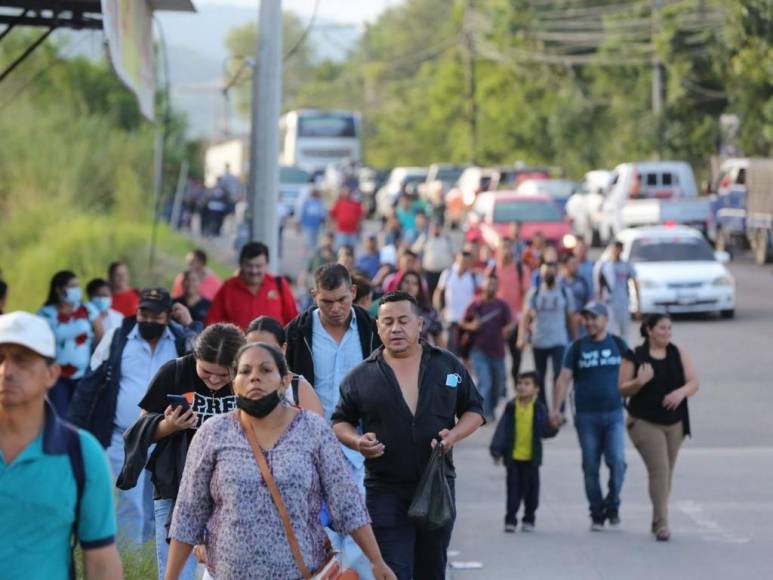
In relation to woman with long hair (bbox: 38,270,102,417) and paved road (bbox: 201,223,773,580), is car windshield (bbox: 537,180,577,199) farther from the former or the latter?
woman with long hair (bbox: 38,270,102,417)

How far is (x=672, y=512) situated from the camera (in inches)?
536

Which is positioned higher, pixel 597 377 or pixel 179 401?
pixel 179 401

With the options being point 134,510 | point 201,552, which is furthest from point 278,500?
point 134,510

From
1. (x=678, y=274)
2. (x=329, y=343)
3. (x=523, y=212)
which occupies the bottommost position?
(x=678, y=274)

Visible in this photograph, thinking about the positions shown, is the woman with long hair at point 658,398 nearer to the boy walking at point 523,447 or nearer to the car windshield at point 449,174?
the boy walking at point 523,447

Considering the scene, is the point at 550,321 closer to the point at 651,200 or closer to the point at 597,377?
the point at 597,377

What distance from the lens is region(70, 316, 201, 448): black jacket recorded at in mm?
10164

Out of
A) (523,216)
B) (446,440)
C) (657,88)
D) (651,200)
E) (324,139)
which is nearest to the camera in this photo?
(446,440)

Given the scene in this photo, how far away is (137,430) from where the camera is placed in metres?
7.59

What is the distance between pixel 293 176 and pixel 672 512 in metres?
40.7

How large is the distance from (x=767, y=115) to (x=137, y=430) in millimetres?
39482

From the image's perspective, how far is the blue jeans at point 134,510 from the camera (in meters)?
10.2

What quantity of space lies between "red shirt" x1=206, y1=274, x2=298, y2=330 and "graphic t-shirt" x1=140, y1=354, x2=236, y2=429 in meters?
4.02

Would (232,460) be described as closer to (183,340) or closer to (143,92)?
(183,340)
